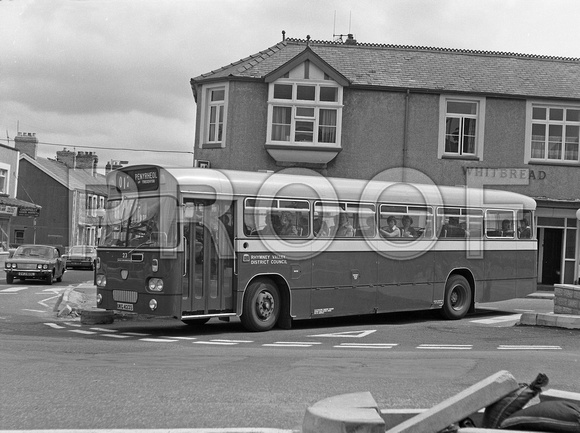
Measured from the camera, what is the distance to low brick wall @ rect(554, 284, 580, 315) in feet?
53.6

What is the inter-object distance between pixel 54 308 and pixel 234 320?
5180 millimetres

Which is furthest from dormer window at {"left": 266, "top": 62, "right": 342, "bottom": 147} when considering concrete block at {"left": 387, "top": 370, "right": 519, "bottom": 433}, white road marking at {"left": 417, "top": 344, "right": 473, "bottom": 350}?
concrete block at {"left": 387, "top": 370, "right": 519, "bottom": 433}

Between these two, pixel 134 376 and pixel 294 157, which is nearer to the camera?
pixel 134 376

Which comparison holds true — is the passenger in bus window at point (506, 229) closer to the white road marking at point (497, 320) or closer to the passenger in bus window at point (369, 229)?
the white road marking at point (497, 320)

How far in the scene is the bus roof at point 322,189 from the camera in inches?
569

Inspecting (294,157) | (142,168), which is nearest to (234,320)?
(142,168)

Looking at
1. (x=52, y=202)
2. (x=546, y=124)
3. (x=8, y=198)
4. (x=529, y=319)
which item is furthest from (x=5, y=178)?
(x=529, y=319)

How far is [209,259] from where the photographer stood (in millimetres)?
14406

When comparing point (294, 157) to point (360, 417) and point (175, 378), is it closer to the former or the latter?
point (175, 378)

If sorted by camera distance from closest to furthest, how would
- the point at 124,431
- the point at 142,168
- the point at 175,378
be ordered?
the point at 124,431, the point at 175,378, the point at 142,168

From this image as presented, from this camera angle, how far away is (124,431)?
602 cm

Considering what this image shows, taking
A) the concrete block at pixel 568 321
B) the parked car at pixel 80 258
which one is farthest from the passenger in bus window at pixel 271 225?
the parked car at pixel 80 258

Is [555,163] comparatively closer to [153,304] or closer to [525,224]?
[525,224]

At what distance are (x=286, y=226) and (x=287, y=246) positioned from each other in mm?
406
